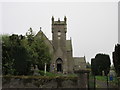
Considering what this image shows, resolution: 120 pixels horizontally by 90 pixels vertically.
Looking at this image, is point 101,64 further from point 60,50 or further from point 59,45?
point 59,45

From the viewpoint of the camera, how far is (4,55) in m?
28.5

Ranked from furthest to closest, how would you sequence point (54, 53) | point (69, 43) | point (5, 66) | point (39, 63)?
point (69, 43), point (54, 53), point (39, 63), point (5, 66)

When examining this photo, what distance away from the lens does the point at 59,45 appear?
211 ft

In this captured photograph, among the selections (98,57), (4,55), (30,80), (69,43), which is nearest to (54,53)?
(69,43)

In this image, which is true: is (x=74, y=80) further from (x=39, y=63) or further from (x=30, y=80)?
Result: (x=39, y=63)

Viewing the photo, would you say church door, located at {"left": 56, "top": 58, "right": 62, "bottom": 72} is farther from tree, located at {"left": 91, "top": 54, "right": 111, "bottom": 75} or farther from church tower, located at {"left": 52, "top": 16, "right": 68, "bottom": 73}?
tree, located at {"left": 91, "top": 54, "right": 111, "bottom": 75}

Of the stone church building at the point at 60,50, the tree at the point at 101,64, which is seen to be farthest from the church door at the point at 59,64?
the tree at the point at 101,64

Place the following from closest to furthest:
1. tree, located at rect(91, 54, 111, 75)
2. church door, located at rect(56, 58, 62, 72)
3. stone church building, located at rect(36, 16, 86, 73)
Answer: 1. tree, located at rect(91, 54, 111, 75)
2. stone church building, located at rect(36, 16, 86, 73)
3. church door, located at rect(56, 58, 62, 72)

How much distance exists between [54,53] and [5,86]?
44075 mm

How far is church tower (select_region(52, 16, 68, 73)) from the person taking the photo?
63.1 meters

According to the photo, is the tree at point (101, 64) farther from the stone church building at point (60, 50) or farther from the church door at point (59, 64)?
the church door at point (59, 64)

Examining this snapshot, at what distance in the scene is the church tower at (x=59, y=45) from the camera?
63.1 meters

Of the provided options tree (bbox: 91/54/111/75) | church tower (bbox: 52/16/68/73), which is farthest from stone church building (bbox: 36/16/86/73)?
tree (bbox: 91/54/111/75)

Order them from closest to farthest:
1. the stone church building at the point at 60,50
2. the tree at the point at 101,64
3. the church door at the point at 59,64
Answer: the tree at the point at 101,64
the stone church building at the point at 60,50
the church door at the point at 59,64
